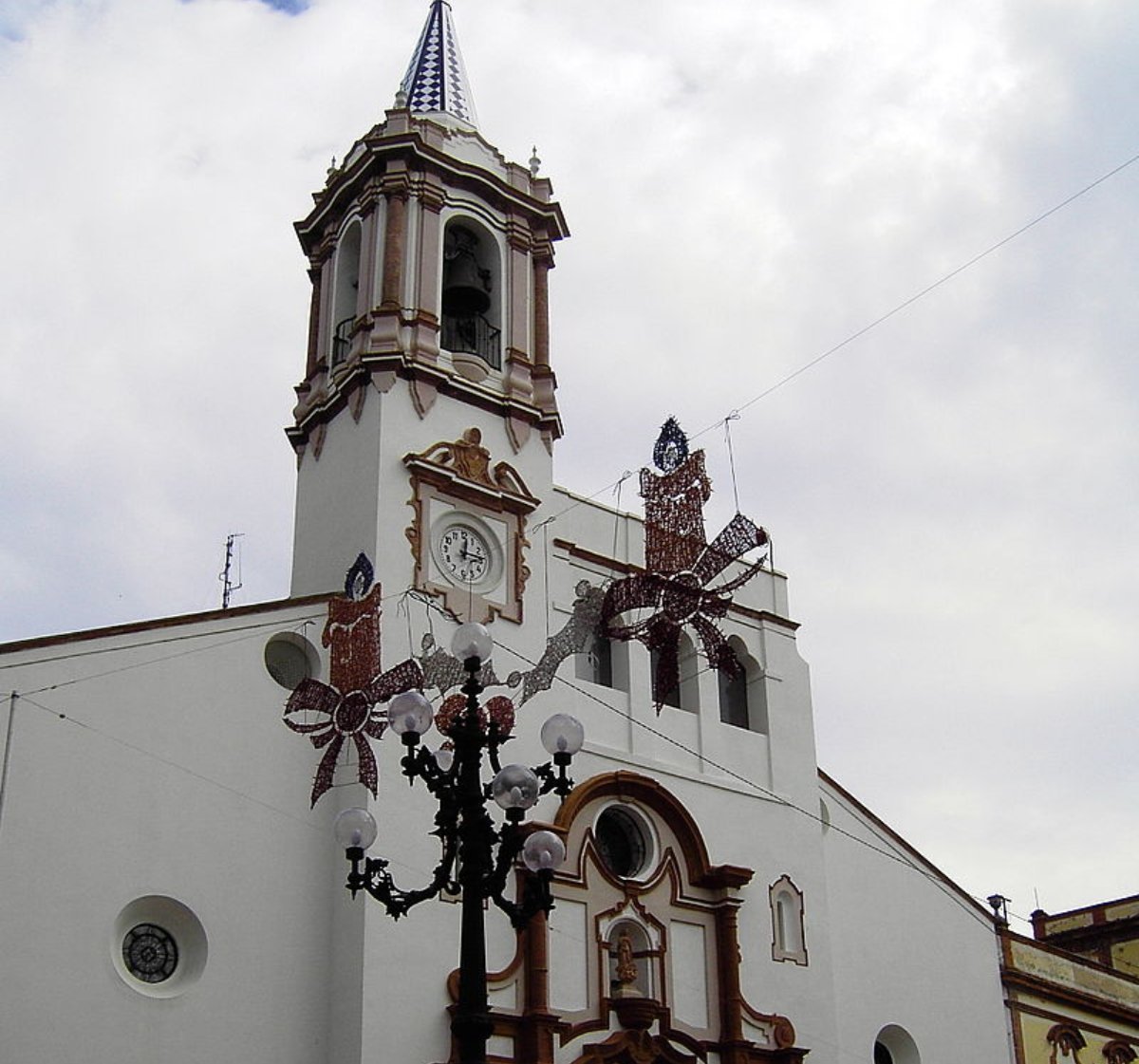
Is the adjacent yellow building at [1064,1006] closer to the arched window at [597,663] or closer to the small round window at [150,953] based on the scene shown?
the arched window at [597,663]

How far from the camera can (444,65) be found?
90.9 ft


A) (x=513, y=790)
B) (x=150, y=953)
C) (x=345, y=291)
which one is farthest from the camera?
(x=345, y=291)

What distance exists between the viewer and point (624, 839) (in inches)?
909

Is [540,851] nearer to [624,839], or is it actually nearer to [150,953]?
[150,953]

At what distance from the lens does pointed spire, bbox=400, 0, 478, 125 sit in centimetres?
2706

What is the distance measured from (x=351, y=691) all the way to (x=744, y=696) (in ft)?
24.3

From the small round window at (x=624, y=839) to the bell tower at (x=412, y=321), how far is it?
4570mm

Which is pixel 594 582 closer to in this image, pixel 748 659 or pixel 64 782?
pixel 748 659

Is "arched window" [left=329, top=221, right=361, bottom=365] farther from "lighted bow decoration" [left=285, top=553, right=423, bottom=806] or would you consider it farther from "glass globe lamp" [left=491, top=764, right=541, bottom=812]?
"glass globe lamp" [left=491, top=764, right=541, bottom=812]

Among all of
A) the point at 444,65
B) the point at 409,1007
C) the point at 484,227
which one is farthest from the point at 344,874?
the point at 444,65

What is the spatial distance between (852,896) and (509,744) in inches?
271

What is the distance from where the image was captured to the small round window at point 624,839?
22766 mm

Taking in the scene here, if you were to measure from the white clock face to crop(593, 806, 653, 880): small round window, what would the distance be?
3.80 m

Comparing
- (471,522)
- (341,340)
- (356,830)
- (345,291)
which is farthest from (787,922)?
(345,291)
